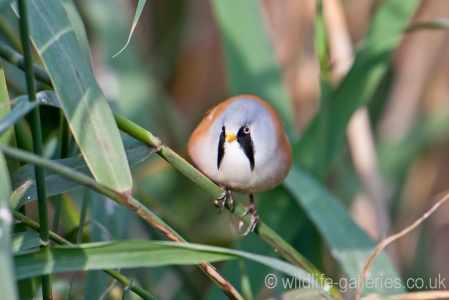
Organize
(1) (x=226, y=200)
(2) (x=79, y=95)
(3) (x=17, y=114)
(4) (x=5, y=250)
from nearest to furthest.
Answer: (4) (x=5, y=250)
(3) (x=17, y=114)
(2) (x=79, y=95)
(1) (x=226, y=200)

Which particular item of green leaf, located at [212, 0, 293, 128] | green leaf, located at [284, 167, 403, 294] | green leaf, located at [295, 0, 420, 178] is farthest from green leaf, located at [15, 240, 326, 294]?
green leaf, located at [212, 0, 293, 128]

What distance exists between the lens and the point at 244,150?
1554 mm

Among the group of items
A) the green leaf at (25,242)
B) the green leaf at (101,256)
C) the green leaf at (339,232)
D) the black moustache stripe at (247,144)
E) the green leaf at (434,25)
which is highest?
the green leaf at (434,25)

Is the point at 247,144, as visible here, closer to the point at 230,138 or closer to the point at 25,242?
the point at 230,138

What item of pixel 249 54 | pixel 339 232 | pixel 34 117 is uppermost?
pixel 249 54

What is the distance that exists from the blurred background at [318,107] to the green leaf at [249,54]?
3 centimetres

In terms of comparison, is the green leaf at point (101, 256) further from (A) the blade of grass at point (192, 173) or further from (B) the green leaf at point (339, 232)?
(B) the green leaf at point (339, 232)

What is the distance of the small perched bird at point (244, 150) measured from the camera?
1.55 meters

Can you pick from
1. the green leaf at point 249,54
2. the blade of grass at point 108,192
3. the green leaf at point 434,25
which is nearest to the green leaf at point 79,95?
the blade of grass at point 108,192

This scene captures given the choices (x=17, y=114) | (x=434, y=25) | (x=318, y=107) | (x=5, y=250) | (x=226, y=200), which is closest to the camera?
(x=5, y=250)

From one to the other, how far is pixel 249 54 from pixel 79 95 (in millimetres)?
1150

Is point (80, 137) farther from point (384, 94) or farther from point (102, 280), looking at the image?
point (384, 94)

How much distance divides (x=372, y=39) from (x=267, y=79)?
1.35ft

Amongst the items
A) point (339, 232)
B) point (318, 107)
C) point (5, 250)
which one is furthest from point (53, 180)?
point (318, 107)
